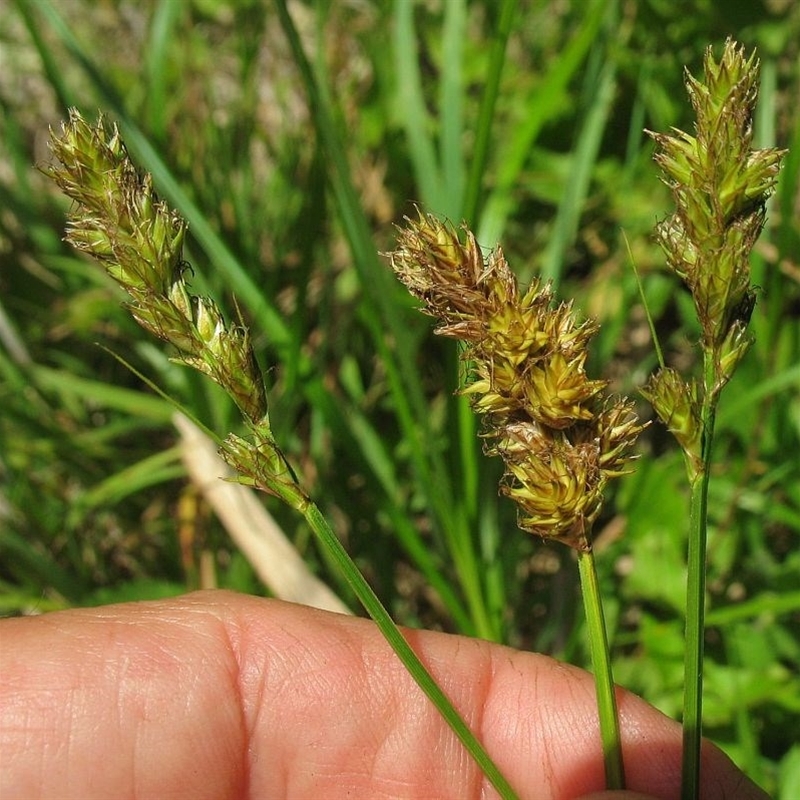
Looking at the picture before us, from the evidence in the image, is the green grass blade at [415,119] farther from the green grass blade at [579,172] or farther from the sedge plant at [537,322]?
the sedge plant at [537,322]

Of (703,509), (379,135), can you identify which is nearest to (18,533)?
(379,135)

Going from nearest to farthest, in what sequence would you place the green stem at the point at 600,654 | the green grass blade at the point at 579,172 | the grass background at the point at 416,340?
the green stem at the point at 600,654 < the grass background at the point at 416,340 < the green grass blade at the point at 579,172

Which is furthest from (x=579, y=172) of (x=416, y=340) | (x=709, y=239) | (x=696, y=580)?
(x=696, y=580)

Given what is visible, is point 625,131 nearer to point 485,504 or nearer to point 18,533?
point 485,504

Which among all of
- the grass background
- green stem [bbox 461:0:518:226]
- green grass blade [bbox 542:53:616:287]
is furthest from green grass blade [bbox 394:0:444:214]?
green grass blade [bbox 542:53:616:287]

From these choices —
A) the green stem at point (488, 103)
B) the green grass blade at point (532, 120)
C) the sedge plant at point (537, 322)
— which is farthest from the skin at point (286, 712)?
the green grass blade at point (532, 120)

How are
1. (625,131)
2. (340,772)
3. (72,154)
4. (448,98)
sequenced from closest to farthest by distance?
1. (72,154)
2. (340,772)
3. (448,98)
4. (625,131)

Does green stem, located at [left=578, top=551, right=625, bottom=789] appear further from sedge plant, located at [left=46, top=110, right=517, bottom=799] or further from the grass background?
the grass background
